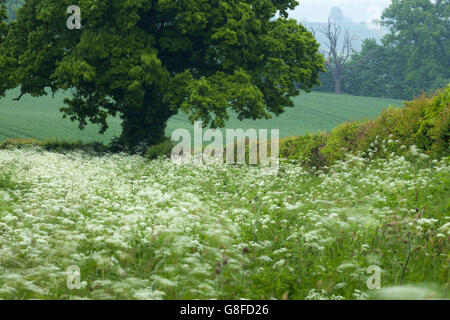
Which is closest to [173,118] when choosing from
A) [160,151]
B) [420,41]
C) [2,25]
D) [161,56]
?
[2,25]

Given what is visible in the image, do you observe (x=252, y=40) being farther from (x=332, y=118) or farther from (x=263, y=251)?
(x=332, y=118)

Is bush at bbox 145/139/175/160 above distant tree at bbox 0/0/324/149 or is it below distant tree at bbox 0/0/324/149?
below

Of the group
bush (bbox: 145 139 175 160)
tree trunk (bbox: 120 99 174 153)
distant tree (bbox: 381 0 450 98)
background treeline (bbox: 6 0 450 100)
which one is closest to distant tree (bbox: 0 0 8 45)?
tree trunk (bbox: 120 99 174 153)

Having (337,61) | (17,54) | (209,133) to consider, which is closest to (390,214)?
(17,54)

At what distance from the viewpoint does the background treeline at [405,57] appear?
2594 inches

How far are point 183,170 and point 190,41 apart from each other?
371 inches

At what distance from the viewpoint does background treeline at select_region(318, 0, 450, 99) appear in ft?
216

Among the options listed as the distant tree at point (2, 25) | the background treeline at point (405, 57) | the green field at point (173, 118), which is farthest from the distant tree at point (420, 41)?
the distant tree at point (2, 25)

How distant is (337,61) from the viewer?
70.2 m

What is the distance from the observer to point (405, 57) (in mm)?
70188

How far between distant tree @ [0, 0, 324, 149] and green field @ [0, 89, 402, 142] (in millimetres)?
7898

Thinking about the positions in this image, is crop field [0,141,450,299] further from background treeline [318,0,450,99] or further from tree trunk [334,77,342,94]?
tree trunk [334,77,342,94]

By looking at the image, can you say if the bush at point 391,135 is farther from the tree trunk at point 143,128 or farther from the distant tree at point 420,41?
the distant tree at point 420,41

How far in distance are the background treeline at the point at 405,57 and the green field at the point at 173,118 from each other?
4.86m
